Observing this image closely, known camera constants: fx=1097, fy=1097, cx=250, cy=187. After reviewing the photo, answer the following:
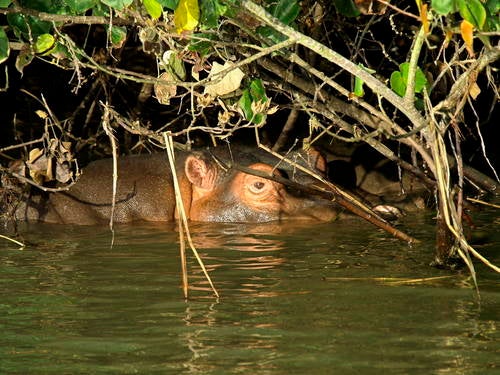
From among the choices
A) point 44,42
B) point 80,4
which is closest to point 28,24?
point 44,42

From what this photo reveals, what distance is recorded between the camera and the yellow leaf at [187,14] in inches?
165

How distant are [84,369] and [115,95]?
5594 millimetres

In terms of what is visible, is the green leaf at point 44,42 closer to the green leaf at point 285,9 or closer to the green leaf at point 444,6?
the green leaf at point 285,9

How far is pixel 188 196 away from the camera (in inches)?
306

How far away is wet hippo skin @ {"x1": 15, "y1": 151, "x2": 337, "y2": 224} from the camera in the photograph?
7.38 metres

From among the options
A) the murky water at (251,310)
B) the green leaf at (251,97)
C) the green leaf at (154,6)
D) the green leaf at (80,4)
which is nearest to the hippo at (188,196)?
the murky water at (251,310)

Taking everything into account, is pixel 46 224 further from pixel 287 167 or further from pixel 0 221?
pixel 287 167

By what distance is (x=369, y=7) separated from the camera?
433 cm

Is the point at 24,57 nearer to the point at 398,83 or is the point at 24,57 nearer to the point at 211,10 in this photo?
the point at 211,10

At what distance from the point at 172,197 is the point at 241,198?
49 cm

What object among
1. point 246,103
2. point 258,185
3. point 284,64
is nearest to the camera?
point 246,103

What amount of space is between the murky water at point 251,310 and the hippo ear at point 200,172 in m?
1.50

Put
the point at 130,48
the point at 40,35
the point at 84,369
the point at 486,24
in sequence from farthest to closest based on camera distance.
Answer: the point at 130,48, the point at 40,35, the point at 486,24, the point at 84,369

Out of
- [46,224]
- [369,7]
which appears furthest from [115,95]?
[369,7]
